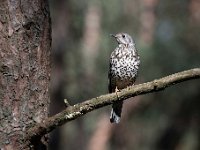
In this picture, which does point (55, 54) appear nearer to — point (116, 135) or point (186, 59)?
point (186, 59)

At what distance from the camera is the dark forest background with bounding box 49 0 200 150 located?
1730cm

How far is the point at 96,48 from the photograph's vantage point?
2444 centimetres

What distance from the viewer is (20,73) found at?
172 inches

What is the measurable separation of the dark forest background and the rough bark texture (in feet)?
30.3

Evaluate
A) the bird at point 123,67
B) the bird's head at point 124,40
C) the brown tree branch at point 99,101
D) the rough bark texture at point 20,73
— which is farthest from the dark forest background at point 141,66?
the brown tree branch at point 99,101

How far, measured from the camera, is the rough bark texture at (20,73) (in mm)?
4316

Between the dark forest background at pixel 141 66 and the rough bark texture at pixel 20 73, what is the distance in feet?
30.3

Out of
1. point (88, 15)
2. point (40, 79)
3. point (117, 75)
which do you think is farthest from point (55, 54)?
point (88, 15)

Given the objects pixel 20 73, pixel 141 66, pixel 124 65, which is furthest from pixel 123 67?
pixel 141 66

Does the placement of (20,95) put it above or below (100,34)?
below

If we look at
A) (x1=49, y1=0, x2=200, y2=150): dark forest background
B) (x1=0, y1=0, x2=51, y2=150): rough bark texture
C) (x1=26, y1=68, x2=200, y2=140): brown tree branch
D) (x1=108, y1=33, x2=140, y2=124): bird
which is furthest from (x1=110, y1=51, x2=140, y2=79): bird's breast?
(x1=49, y1=0, x2=200, y2=150): dark forest background

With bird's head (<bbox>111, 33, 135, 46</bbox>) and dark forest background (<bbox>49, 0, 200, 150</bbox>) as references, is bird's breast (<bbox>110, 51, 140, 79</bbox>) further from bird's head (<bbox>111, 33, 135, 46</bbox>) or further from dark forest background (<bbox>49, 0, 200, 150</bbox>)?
dark forest background (<bbox>49, 0, 200, 150</bbox>)

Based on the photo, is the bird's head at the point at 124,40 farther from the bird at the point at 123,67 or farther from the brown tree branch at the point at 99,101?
the brown tree branch at the point at 99,101

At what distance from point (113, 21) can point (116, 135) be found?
4020 mm
